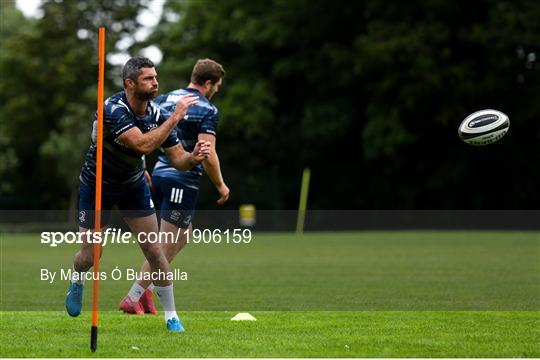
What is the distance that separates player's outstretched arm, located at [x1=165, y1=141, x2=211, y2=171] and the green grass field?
1.36 meters

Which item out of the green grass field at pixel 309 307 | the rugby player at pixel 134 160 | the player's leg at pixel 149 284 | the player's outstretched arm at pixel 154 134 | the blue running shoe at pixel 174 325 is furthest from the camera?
the player's leg at pixel 149 284

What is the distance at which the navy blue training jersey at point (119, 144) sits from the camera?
303 inches

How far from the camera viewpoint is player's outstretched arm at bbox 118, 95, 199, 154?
7.46 m

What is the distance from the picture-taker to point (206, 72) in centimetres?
974

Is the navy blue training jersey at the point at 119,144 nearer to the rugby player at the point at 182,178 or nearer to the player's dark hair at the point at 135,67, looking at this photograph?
the player's dark hair at the point at 135,67

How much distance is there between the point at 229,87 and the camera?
39875 mm

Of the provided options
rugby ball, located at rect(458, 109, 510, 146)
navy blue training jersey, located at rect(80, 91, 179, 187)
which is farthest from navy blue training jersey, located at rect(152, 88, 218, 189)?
rugby ball, located at rect(458, 109, 510, 146)

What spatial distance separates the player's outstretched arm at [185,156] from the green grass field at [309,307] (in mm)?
1358

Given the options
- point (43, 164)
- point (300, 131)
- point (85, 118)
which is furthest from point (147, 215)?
point (43, 164)

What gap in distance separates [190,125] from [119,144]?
192 cm

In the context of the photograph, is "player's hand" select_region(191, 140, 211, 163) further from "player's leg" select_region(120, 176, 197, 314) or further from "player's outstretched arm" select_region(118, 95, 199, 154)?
"player's leg" select_region(120, 176, 197, 314)

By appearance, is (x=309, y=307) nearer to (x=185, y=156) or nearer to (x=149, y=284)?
(x=149, y=284)

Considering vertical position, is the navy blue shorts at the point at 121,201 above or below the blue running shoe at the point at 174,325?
above

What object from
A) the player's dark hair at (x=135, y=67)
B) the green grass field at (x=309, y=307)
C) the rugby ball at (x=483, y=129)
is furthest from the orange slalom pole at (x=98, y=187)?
the rugby ball at (x=483, y=129)
